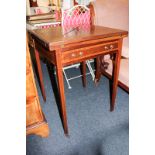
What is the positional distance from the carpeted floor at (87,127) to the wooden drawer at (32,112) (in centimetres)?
22

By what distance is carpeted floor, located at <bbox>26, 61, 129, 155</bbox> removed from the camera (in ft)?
4.78

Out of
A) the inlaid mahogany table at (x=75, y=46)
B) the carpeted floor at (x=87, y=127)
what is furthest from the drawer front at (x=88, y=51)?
the carpeted floor at (x=87, y=127)

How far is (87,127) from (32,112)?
0.55m

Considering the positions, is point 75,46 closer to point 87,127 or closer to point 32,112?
point 32,112

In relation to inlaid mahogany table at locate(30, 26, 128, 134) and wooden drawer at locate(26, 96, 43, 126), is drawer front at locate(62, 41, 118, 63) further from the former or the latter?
wooden drawer at locate(26, 96, 43, 126)

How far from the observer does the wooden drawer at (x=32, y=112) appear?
138cm

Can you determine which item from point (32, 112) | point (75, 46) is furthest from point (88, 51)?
point (32, 112)

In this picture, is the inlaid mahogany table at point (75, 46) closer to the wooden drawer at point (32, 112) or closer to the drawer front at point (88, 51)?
the drawer front at point (88, 51)

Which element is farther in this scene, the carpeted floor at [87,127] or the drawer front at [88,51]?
the carpeted floor at [87,127]

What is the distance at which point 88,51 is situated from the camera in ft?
4.39

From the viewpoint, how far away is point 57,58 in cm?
121
